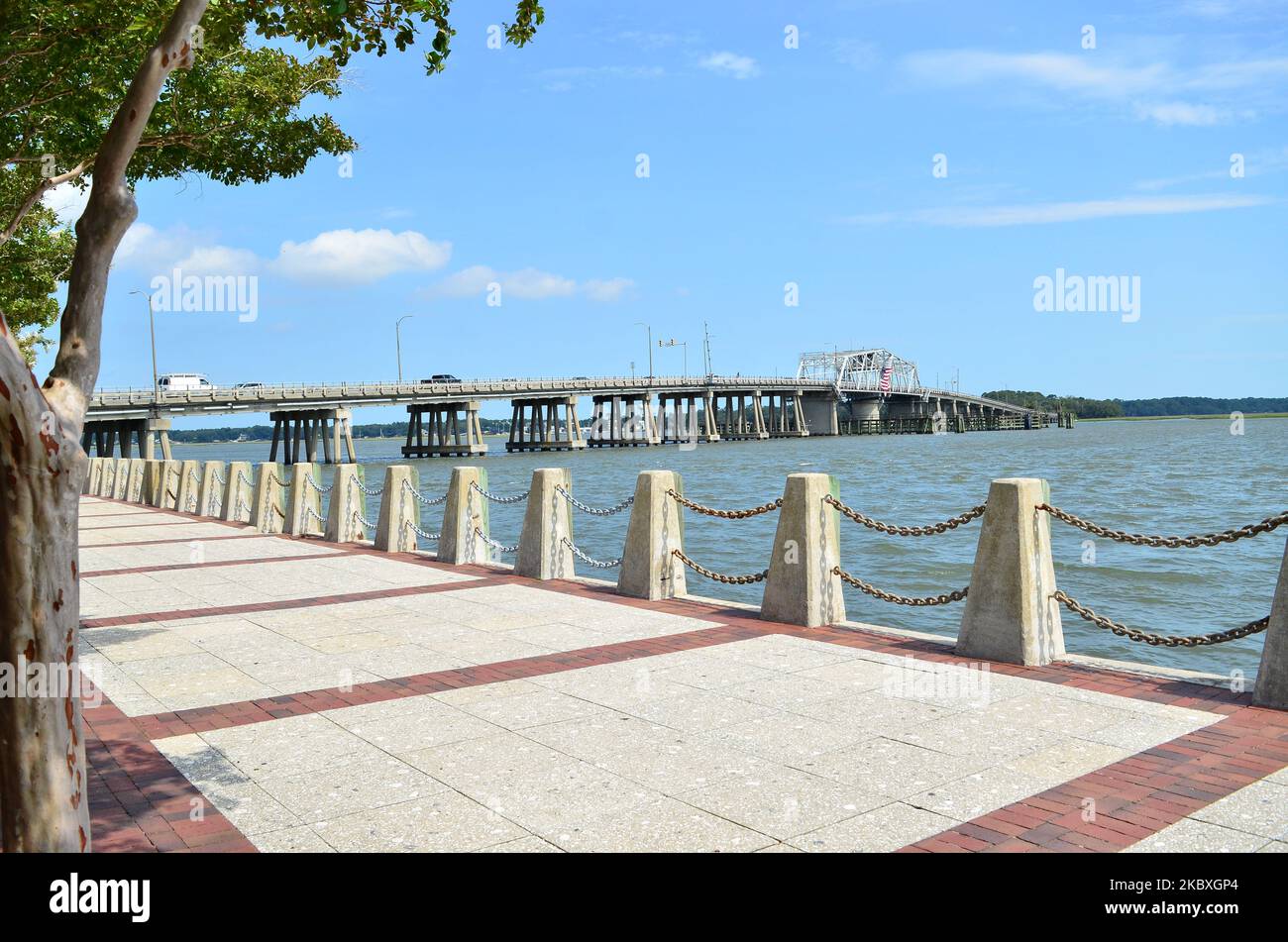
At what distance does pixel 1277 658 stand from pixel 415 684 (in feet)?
19.0

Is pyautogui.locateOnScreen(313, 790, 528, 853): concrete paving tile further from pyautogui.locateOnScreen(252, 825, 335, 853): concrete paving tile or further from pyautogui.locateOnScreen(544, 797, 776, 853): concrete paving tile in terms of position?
pyautogui.locateOnScreen(544, 797, 776, 853): concrete paving tile

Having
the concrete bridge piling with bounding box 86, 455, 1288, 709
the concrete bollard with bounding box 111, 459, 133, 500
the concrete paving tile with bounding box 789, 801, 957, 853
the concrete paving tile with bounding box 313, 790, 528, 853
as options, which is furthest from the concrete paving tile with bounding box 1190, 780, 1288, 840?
the concrete bollard with bounding box 111, 459, 133, 500

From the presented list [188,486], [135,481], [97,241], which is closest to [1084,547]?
[97,241]

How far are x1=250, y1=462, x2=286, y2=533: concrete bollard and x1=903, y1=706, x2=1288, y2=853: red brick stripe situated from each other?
18073mm

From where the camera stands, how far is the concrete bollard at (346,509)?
18.4 m

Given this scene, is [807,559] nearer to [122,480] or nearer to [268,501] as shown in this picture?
[268,501]

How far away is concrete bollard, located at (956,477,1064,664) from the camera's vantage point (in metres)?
8.01

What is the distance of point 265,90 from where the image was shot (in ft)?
34.8

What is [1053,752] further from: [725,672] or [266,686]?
[266,686]

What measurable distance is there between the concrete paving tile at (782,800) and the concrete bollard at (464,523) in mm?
9827

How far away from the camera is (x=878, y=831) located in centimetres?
480

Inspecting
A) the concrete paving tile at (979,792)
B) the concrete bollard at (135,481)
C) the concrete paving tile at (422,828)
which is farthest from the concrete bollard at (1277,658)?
the concrete bollard at (135,481)
